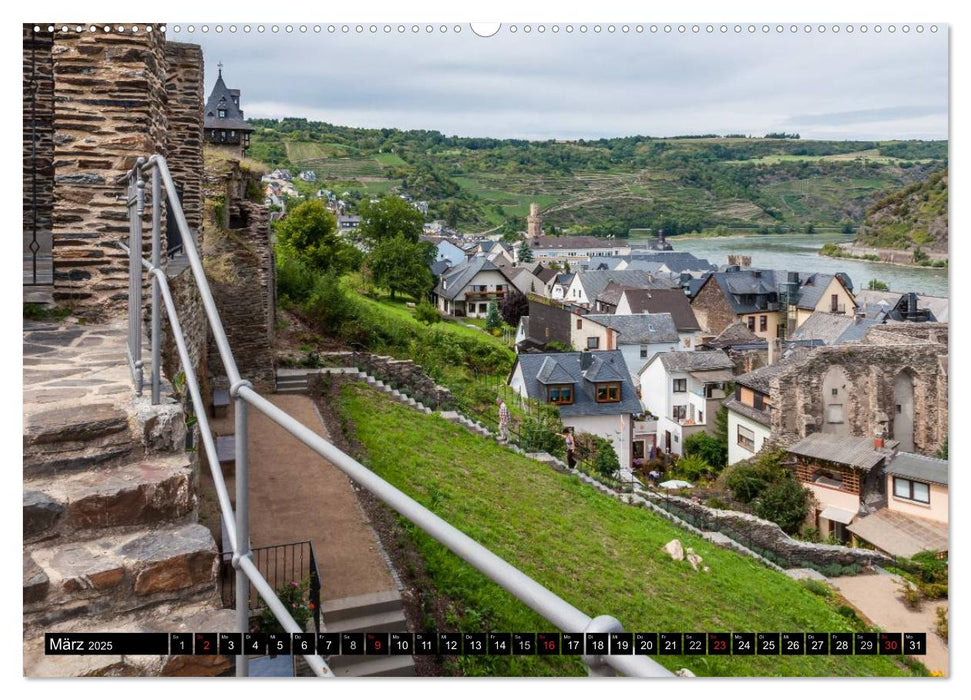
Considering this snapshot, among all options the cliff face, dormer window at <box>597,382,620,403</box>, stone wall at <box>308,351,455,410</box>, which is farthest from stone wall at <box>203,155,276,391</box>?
the cliff face

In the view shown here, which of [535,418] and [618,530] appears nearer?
[618,530]

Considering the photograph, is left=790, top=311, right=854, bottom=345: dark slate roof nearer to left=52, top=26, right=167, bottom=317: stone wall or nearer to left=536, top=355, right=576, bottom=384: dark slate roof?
left=536, top=355, right=576, bottom=384: dark slate roof

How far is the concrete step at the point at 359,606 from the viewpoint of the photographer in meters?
4.48

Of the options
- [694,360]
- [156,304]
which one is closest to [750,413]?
[694,360]

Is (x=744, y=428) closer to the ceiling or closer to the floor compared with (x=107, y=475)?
closer to the floor

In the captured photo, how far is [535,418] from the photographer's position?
11.8m

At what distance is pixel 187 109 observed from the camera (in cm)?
702

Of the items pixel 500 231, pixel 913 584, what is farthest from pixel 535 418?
pixel 500 231

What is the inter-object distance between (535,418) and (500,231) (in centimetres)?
1540

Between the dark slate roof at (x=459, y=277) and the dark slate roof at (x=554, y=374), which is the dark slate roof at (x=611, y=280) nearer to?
the dark slate roof at (x=459, y=277)
